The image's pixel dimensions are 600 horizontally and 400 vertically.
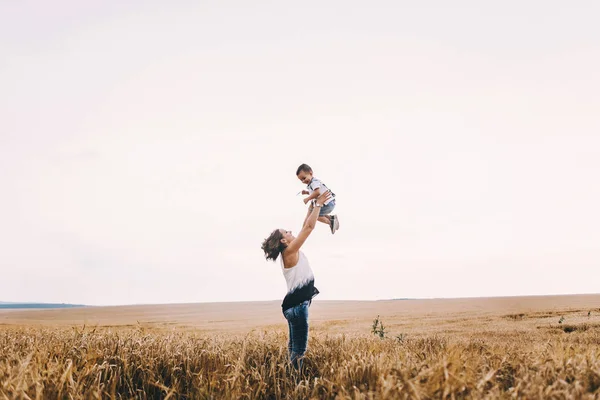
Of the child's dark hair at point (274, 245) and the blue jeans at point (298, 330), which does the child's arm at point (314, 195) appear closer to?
the child's dark hair at point (274, 245)

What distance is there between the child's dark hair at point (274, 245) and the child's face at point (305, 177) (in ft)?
3.61

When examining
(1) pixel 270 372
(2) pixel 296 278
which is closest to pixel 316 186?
(2) pixel 296 278

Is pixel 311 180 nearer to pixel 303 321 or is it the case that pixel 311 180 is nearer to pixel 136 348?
pixel 303 321

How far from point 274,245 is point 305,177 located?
1.33m

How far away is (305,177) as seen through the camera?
7.56 meters

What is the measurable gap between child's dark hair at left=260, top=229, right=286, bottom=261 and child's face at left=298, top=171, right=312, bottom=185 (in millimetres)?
1101

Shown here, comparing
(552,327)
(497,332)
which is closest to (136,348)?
(497,332)

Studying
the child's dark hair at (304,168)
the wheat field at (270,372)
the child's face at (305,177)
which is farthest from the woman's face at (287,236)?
the wheat field at (270,372)

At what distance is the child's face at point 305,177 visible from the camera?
297 inches

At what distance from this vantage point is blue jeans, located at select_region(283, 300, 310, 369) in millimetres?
6633

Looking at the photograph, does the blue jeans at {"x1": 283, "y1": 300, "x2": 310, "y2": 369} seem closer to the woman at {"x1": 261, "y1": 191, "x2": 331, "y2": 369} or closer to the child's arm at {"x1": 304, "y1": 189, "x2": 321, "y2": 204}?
the woman at {"x1": 261, "y1": 191, "x2": 331, "y2": 369}

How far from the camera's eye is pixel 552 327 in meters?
20.3

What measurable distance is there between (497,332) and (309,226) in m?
15.8

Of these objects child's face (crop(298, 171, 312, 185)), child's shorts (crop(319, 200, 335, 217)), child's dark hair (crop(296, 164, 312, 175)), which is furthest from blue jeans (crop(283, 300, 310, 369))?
child's dark hair (crop(296, 164, 312, 175))
